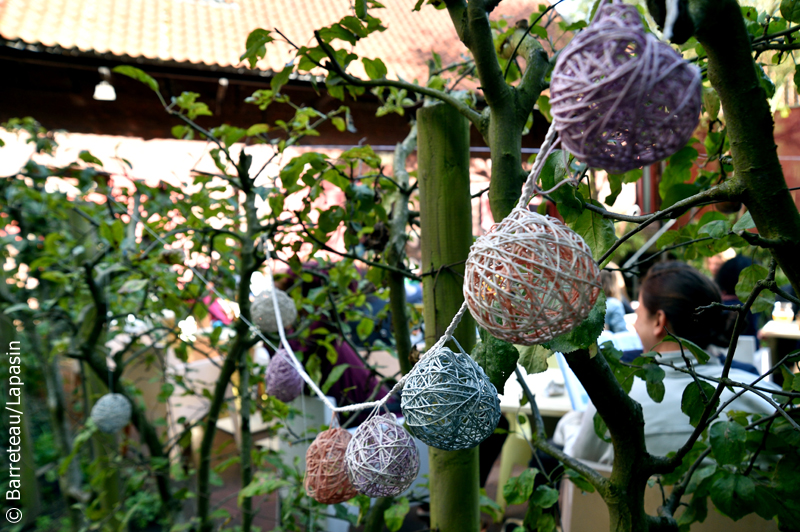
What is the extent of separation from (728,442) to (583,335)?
1.14 feet

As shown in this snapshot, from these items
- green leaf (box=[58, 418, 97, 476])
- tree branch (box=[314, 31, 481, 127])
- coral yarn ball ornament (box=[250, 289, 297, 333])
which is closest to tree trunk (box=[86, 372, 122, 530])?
green leaf (box=[58, 418, 97, 476])

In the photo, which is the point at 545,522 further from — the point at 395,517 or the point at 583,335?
the point at 583,335

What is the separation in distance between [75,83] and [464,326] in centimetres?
388

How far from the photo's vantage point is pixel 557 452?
2.84ft

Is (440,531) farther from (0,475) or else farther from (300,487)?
(0,475)

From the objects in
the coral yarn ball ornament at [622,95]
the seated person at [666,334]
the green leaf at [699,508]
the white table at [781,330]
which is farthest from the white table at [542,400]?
the coral yarn ball ornament at [622,95]

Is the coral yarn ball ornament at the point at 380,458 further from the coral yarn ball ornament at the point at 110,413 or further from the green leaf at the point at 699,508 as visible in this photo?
the coral yarn ball ornament at the point at 110,413

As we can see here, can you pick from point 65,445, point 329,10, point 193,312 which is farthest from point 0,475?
point 329,10

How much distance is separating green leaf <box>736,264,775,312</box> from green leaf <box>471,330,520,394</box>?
17.4 inches

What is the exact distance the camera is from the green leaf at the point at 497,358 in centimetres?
67

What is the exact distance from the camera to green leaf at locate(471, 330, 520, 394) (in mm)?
672

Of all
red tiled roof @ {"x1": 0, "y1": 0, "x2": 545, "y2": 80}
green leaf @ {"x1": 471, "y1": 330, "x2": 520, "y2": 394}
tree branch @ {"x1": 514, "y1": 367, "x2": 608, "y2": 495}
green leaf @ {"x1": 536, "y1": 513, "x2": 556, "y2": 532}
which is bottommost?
green leaf @ {"x1": 536, "y1": 513, "x2": 556, "y2": 532}

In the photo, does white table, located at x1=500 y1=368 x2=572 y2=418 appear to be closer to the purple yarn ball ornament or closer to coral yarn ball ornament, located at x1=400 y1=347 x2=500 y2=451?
the purple yarn ball ornament

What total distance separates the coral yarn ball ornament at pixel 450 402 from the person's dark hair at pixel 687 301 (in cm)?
116
